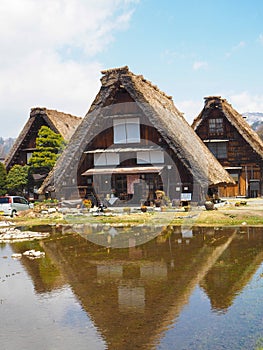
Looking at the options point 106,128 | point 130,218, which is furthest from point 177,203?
point 106,128

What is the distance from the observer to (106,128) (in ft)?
90.4

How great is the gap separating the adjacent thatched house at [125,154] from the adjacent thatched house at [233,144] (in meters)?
9.57

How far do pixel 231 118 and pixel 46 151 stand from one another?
14.8m

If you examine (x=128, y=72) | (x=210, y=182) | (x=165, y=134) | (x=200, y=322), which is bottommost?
(x=200, y=322)

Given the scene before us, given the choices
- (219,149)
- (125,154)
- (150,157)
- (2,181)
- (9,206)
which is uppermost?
(219,149)

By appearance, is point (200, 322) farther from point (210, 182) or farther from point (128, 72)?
point (128, 72)

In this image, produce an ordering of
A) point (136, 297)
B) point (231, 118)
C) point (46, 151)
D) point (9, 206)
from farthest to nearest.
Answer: point (231, 118) → point (46, 151) → point (9, 206) → point (136, 297)

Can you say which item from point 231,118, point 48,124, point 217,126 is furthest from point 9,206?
point 217,126

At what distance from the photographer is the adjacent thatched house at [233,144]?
117 ft

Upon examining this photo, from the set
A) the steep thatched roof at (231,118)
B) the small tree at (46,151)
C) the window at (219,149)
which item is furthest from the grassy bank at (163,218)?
the window at (219,149)

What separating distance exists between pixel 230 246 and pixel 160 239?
2811 millimetres

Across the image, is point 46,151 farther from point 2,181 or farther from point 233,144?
point 233,144

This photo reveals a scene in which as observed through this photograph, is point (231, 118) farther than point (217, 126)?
No

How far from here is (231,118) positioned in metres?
36.1
